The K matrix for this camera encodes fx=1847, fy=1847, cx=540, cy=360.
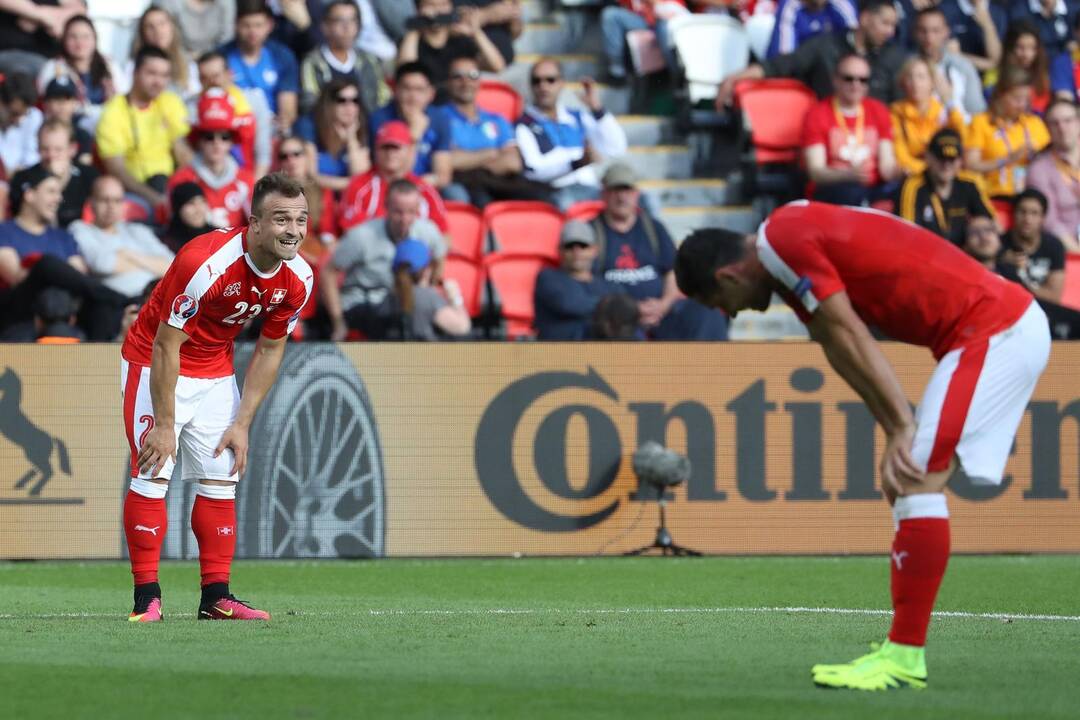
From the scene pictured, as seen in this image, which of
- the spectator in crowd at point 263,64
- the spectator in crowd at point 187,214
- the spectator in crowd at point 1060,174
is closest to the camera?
the spectator in crowd at point 187,214

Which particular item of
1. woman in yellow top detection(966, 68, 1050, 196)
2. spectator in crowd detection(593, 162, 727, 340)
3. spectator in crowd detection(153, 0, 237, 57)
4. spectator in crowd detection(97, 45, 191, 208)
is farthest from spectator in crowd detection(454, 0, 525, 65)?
woman in yellow top detection(966, 68, 1050, 196)

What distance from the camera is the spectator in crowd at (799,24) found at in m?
17.9

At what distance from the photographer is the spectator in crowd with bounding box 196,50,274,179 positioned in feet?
51.2

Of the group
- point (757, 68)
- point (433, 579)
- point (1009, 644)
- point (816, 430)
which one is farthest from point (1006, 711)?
point (757, 68)

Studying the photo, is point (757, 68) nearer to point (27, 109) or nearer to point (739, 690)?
point (27, 109)

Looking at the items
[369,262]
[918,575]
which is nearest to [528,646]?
[918,575]

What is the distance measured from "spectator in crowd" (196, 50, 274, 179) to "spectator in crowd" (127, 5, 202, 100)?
308 millimetres

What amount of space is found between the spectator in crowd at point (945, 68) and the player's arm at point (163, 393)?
10.7 meters

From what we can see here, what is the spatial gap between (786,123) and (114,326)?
676 cm

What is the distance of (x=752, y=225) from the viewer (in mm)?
17297

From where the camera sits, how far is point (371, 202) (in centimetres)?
1512

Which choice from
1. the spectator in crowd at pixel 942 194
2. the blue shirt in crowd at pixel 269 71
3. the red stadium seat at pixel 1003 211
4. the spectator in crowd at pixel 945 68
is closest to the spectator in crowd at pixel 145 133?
the blue shirt in crowd at pixel 269 71

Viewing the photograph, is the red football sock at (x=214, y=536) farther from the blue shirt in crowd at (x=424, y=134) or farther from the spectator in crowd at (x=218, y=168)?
the blue shirt in crowd at (x=424, y=134)

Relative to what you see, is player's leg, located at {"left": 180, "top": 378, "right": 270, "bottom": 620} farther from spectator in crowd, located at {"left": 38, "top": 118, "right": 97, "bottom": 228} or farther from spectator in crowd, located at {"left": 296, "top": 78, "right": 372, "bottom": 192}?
spectator in crowd, located at {"left": 296, "top": 78, "right": 372, "bottom": 192}
